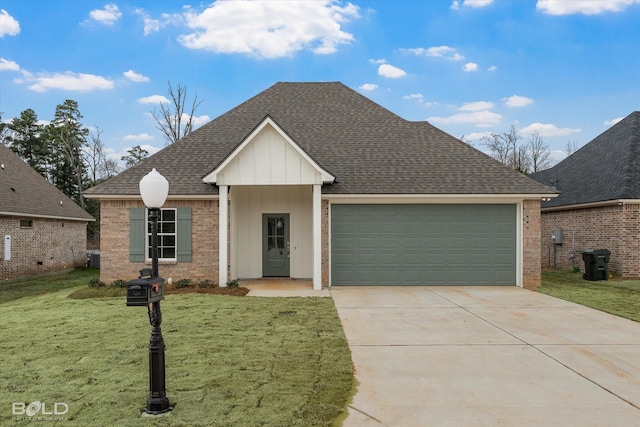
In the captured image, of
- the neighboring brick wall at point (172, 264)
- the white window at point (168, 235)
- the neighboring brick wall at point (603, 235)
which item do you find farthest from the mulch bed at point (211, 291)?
the neighboring brick wall at point (603, 235)

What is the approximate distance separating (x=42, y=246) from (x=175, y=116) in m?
16.2

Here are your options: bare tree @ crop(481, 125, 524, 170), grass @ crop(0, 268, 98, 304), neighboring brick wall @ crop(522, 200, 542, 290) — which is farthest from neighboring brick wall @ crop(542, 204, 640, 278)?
bare tree @ crop(481, 125, 524, 170)

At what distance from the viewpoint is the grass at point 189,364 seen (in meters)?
4.29

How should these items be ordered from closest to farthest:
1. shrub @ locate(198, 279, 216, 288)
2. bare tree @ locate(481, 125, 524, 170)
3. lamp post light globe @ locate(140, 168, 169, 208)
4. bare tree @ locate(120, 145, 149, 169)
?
lamp post light globe @ locate(140, 168, 169, 208) → shrub @ locate(198, 279, 216, 288) → bare tree @ locate(120, 145, 149, 169) → bare tree @ locate(481, 125, 524, 170)

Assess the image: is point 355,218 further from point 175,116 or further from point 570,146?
point 570,146

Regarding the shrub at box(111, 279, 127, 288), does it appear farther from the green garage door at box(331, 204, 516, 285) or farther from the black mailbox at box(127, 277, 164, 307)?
the black mailbox at box(127, 277, 164, 307)

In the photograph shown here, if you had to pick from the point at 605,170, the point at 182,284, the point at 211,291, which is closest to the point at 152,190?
the point at 211,291

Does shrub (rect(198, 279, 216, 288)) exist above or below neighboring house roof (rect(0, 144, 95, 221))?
below

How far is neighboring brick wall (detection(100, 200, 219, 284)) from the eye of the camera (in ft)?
43.1

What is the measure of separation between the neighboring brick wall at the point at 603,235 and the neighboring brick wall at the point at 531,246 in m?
4.75

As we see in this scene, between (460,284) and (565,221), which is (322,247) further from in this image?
(565,221)

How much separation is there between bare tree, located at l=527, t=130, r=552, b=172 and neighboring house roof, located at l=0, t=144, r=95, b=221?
145 feet

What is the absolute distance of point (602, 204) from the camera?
16.3 metres

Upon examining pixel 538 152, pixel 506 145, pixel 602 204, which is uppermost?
pixel 506 145
